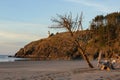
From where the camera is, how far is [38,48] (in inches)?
4695

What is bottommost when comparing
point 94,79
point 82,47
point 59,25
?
point 94,79

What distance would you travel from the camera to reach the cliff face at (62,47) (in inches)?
1438

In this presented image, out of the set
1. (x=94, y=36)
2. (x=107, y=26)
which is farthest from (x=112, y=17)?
(x=94, y=36)

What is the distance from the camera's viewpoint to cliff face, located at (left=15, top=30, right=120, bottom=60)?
36.5 meters

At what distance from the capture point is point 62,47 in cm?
4278

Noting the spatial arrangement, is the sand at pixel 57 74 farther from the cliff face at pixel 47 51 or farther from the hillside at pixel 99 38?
the cliff face at pixel 47 51

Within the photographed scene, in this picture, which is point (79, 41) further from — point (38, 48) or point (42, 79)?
point (38, 48)

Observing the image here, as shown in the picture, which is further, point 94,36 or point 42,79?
point 94,36

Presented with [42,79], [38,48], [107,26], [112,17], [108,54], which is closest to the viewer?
[42,79]

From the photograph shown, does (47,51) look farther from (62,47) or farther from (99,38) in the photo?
(62,47)

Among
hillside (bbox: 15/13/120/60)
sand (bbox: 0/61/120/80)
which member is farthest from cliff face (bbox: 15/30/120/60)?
sand (bbox: 0/61/120/80)

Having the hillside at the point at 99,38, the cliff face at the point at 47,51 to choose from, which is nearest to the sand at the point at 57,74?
the hillside at the point at 99,38

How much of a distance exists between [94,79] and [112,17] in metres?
32.2

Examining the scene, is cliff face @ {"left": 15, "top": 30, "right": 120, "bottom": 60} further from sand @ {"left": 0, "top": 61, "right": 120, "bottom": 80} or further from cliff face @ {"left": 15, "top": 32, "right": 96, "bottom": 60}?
sand @ {"left": 0, "top": 61, "right": 120, "bottom": 80}
